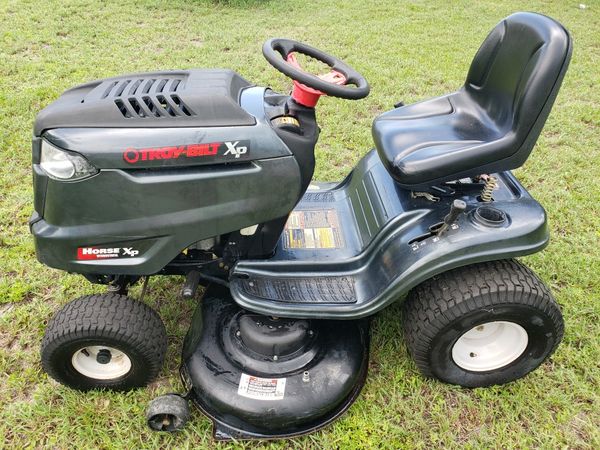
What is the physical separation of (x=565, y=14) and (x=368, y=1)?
317 cm

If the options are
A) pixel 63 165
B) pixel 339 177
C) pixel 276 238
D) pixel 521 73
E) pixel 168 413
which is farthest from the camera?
pixel 339 177

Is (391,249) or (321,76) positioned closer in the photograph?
(321,76)

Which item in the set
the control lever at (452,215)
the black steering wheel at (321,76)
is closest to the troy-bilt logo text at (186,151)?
the black steering wheel at (321,76)

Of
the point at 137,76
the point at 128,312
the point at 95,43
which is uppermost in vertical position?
the point at 137,76

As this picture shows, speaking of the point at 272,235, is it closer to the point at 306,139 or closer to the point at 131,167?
the point at 306,139

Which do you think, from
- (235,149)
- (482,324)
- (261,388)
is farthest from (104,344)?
(482,324)

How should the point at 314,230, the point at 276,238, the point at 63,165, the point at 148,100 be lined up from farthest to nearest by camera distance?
the point at 314,230 → the point at 276,238 → the point at 148,100 → the point at 63,165

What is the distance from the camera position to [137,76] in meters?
2.06

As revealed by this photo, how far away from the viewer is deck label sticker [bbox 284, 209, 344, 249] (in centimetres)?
237

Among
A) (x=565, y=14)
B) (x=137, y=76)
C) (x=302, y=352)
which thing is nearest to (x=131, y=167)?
(x=137, y=76)

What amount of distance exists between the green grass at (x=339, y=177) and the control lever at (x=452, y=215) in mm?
707

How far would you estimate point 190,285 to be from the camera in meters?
2.12

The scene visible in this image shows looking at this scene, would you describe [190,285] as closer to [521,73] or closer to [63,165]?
[63,165]

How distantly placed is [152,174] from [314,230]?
916 millimetres
